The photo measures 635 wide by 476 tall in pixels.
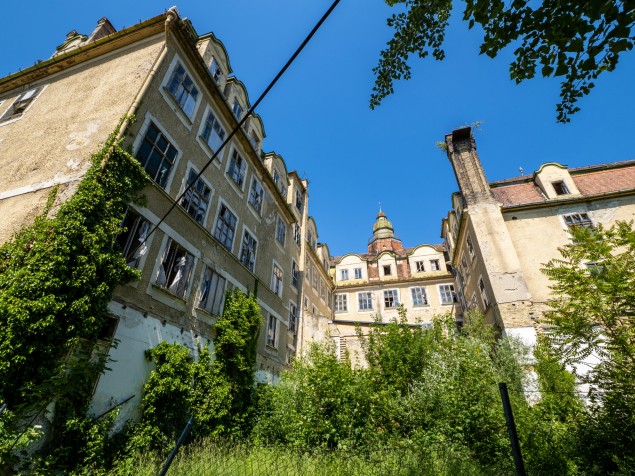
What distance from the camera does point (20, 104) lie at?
13.2 m

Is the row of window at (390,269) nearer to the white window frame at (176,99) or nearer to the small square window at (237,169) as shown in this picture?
the small square window at (237,169)

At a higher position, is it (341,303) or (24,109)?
(341,303)

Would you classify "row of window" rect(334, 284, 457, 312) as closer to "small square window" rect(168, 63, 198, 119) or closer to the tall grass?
the tall grass

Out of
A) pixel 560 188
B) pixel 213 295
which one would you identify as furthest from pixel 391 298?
pixel 213 295

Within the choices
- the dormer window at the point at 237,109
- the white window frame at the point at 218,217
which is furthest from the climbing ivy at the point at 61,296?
the dormer window at the point at 237,109

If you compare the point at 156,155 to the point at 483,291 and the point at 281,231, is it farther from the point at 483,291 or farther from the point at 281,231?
the point at 483,291

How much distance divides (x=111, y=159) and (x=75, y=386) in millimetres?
5698

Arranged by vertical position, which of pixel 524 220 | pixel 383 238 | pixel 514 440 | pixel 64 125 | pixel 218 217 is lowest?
pixel 514 440

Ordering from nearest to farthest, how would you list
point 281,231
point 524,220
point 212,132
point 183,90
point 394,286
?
point 183,90
point 212,132
point 524,220
point 281,231
point 394,286

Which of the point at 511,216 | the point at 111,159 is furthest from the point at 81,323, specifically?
the point at 511,216

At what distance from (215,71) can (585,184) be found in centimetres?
2363

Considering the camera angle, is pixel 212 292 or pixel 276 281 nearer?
pixel 212 292

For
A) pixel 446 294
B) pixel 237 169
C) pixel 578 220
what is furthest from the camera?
pixel 446 294

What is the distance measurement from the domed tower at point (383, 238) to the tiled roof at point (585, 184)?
883 inches
